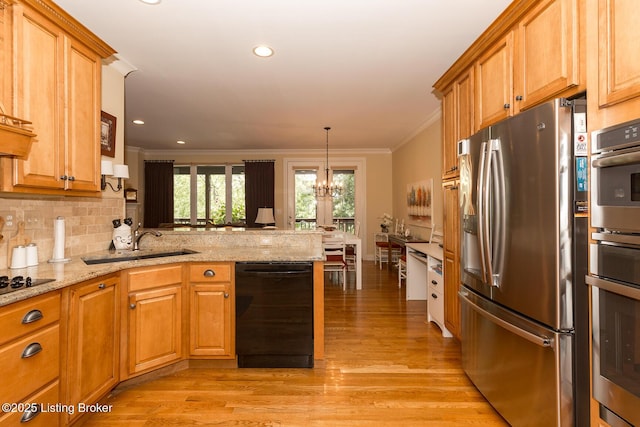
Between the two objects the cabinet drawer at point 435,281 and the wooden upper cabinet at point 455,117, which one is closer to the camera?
the wooden upper cabinet at point 455,117

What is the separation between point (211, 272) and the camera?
254 centimetres

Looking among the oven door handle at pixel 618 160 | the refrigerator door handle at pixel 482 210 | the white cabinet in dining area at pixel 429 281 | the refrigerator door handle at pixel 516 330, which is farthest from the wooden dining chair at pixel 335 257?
the oven door handle at pixel 618 160

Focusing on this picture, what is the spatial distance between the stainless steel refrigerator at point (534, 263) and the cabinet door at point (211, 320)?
1.86 meters

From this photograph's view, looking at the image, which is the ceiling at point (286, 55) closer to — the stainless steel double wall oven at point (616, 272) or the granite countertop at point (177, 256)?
the stainless steel double wall oven at point (616, 272)

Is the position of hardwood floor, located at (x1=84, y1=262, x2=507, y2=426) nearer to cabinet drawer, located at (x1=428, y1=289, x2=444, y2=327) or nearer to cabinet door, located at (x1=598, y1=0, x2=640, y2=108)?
cabinet drawer, located at (x1=428, y1=289, x2=444, y2=327)

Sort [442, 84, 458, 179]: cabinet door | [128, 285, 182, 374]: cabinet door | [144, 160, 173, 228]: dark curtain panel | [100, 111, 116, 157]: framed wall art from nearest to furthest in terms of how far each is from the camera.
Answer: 1. [128, 285, 182, 374]: cabinet door
2. [100, 111, 116, 157]: framed wall art
3. [442, 84, 458, 179]: cabinet door
4. [144, 160, 173, 228]: dark curtain panel

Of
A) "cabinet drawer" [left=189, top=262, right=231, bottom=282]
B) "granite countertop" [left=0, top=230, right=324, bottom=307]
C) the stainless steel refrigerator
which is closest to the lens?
the stainless steel refrigerator

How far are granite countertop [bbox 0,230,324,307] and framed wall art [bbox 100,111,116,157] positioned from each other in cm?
87

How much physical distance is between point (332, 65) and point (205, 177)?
5729 mm

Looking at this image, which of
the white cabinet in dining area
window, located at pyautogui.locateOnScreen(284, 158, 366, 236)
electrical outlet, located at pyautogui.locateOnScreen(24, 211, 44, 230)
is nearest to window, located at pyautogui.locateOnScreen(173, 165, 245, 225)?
window, located at pyautogui.locateOnScreen(284, 158, 366, 236)

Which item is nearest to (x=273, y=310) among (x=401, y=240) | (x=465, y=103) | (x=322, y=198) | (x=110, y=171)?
(x=110, y=171)

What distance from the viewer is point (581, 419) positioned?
4.93 feet

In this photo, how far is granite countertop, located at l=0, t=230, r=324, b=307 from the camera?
174 centimetres

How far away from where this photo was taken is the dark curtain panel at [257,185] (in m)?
7.79
